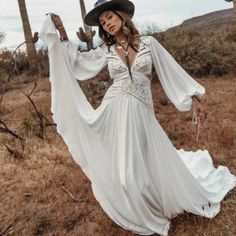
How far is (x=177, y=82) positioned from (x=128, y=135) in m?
0.77

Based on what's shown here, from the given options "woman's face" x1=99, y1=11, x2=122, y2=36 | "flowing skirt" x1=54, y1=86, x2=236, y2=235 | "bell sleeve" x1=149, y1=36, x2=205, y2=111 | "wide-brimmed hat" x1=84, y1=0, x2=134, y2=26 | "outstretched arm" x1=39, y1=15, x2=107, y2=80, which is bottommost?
"flowing skirt" x1=54, y1=86, x2=236, y2=235

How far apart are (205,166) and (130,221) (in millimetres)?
1713

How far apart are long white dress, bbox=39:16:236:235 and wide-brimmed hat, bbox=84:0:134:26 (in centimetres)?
32

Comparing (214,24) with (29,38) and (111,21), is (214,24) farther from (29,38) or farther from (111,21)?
(111,21)

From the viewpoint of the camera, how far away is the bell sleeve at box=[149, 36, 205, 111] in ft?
15.6

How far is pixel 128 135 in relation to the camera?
177 inches

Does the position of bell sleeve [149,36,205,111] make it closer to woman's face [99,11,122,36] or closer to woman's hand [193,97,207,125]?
woman's hand [193,97,207,125]

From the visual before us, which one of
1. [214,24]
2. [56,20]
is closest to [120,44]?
[56,20]

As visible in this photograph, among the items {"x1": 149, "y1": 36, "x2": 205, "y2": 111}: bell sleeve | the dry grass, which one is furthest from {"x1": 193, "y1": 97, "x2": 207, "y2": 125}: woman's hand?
the dry grass

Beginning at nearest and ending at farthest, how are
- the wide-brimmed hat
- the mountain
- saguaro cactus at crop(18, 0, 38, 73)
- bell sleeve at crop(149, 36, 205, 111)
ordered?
1. the wide-brimmed hat
2. bell sleeve at crop(149, 36, 205, 111)
3. saguaro cactus at crop(18, 0, 38, 73)
4. the mountain

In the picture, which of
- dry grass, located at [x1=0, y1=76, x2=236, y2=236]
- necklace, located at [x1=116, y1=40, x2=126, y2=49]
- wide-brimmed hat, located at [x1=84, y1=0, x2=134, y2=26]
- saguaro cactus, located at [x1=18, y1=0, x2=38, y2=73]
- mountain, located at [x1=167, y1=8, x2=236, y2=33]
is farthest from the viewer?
mountain, located at [x1=167, y1=8, x2=236, y2=33]

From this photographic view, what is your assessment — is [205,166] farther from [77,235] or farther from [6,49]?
[6,49]

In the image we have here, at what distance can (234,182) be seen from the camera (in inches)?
226

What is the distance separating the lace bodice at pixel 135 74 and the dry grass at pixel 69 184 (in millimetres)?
1325
